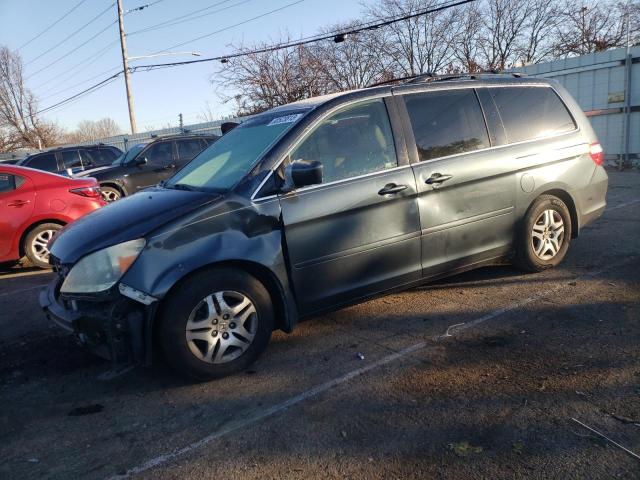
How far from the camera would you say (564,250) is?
5.43 m

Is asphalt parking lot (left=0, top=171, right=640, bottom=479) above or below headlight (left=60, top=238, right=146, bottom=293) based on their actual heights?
below

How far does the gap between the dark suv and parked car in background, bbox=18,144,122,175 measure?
35.4 feet

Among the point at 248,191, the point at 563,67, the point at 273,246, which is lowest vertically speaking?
the point at 273,246

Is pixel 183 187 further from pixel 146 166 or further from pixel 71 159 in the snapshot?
pixel 71 159

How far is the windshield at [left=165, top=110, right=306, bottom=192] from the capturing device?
13.1 ft

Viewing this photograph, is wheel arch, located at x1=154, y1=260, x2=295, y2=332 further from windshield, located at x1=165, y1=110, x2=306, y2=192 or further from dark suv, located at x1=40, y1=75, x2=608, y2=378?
windshield, located at x1=165, y1=110, x2=306, y2=192

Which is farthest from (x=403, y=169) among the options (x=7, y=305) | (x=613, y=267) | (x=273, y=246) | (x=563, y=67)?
(x=563, y=67)

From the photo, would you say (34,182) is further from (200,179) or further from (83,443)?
(83,443)

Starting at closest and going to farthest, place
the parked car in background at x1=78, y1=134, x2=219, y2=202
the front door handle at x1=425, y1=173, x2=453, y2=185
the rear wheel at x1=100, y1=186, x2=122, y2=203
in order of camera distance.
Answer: the front door handle at x1=425, y1=173, x2=453, y2=185
the rear wheel at x1=100, y1=186, x2=122, y2=203
the parked car in background at x1=78, y1=134, x2=219, y2=202

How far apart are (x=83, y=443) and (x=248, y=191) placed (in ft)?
6.20

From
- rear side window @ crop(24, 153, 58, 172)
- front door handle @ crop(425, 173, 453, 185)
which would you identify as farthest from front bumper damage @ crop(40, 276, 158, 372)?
rear side window @ crop(24, 153, 58, 172)

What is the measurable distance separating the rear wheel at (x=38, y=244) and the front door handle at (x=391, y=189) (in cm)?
525

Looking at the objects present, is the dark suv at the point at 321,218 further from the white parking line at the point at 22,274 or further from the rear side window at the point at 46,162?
the rear side window at the point at 46,162

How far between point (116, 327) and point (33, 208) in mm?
4811
